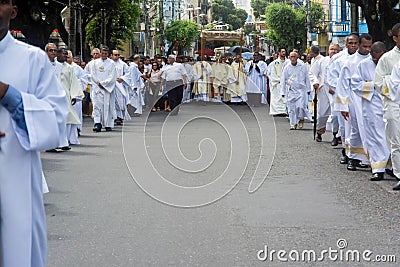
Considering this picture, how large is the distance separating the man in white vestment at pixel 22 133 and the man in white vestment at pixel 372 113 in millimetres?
8006

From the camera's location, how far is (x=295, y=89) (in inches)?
851

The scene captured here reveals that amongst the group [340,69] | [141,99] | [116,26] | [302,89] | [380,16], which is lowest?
[141,99]

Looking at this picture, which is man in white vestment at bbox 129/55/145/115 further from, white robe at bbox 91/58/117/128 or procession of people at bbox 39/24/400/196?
white robe at bbox 91/58/117/128

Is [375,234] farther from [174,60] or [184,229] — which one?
[174,60]

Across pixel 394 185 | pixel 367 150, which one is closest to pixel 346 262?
pixel 394 185

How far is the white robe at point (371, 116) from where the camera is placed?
39.5 ft

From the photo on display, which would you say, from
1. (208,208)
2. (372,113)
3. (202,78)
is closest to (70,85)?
(372,113)

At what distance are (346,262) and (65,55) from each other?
426 inches

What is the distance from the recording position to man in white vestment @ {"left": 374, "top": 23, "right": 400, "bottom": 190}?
1110cm

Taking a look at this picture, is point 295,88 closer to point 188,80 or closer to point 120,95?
point 188,80

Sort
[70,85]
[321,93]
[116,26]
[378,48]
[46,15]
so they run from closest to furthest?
1. [378,48]
2. [70,85]
3. [321,93]
4. [46,15]
5. [116,26]
